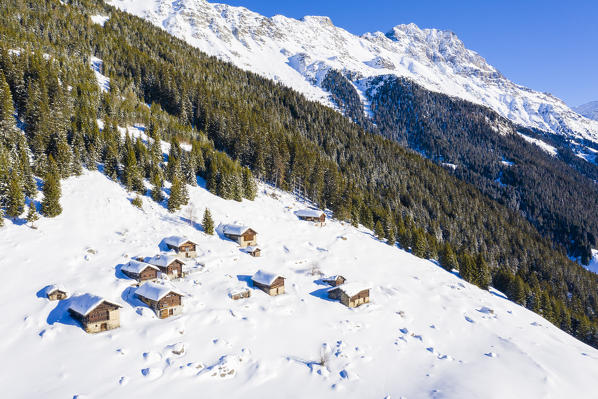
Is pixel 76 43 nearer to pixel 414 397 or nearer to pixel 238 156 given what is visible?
pixel 238 156

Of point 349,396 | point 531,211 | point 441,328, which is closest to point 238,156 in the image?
point 441,328

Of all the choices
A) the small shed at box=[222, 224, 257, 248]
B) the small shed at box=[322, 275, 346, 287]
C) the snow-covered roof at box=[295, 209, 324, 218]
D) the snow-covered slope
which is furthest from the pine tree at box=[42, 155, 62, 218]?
the snow-covered roof at box=[295, 209, 324, 218]

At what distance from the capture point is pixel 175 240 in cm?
4931

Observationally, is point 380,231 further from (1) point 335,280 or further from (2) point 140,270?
(2) point 140,270

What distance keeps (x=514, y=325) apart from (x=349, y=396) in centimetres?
3174

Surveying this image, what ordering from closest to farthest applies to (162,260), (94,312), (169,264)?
(94,312), (169,264), (162,260)

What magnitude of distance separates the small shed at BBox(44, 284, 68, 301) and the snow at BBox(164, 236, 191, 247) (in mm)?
Answer: 15247

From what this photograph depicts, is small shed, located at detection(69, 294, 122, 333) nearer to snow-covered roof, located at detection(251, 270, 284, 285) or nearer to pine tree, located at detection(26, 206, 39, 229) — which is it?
snow-covered roof, located at detection(251, 270, 284, 285)

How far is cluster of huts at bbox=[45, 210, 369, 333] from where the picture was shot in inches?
1277

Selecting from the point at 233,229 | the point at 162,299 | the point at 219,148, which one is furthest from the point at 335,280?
the point at 219,148

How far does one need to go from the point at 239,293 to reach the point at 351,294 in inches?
576

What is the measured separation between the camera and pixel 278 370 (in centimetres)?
3077

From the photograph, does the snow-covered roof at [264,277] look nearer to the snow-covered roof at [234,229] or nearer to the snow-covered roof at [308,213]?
the snow-covered roof at [234,229]

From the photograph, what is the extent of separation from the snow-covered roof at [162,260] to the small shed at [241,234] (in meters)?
13.0
